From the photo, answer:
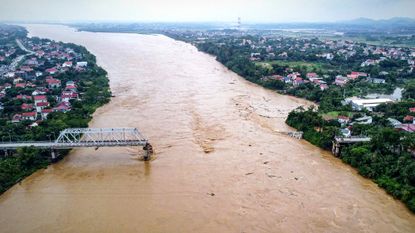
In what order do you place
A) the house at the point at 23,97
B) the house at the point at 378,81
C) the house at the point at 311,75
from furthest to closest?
the house at the point at 311,75, the house at the point at 378,81, the house at the point at 23,97

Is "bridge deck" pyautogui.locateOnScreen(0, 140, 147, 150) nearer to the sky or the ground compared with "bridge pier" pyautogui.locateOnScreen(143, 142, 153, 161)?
nearer to the sky

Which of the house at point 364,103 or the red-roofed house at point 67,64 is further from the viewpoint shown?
the red-roofed house at point 67,64

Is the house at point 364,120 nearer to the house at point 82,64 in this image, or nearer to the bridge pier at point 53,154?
the bridge pier at point 53,154

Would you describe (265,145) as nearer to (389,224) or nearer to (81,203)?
(389,224)

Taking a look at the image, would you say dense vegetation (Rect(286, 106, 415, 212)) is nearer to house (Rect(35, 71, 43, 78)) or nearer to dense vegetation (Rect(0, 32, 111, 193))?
dense vegetation (Rect(0, 32, 111, 193))

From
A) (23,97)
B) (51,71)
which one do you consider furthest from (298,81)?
(51,71)

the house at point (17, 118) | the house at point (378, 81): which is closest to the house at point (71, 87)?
the house at point (17, 118)

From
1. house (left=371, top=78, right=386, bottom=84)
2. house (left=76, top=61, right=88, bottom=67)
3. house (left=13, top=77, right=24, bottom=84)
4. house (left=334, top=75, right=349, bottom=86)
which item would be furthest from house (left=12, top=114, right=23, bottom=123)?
house (left=371, top=78, right=386, bottom=84)
